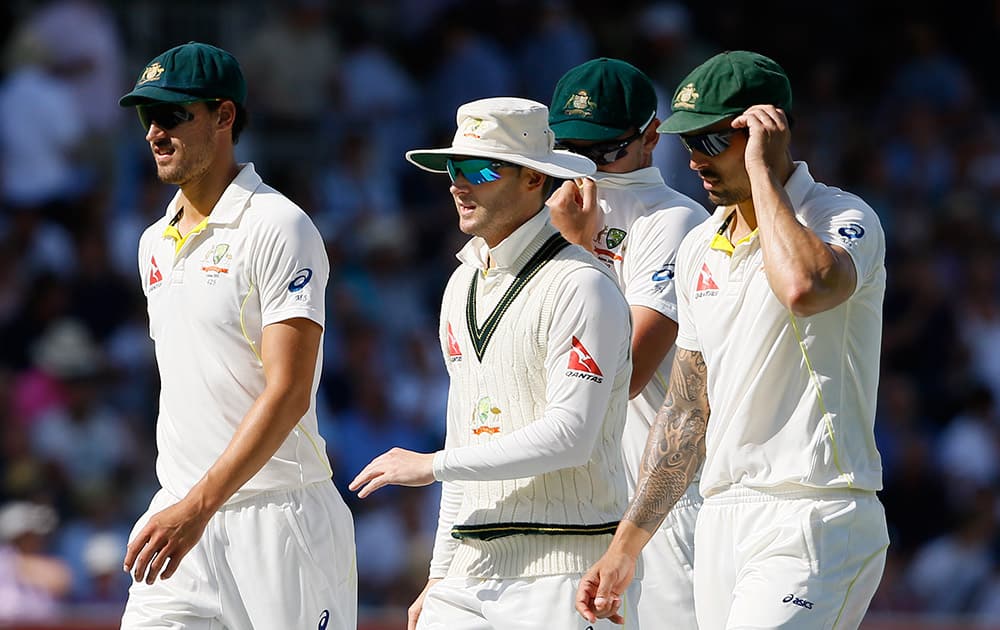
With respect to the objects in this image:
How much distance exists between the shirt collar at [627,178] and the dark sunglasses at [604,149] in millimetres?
59

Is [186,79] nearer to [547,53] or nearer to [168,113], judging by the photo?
[168,113]

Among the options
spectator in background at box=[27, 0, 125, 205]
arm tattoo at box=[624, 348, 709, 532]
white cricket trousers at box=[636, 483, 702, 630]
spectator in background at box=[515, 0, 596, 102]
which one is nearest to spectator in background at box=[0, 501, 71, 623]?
spectator in background at box=[27, 0, 125, 205]

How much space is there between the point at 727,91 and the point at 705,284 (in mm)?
570

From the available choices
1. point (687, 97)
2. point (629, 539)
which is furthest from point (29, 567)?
point (687, 97)

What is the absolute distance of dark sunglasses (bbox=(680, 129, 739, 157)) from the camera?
5027mm

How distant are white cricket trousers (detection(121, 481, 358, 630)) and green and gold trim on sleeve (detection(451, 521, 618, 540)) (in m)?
0.54

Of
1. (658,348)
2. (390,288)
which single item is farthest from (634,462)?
(390,288)

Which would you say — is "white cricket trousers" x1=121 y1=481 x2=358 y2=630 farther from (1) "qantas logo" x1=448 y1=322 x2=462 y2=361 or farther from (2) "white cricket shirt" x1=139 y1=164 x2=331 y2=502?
(1) "qantas logo" x1=448 y1=322 x2=462 y2=361

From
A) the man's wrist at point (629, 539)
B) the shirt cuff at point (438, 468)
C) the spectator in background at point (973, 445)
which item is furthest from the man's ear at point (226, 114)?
the spectator in background at point (973, 445)

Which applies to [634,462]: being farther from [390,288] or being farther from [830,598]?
[390,288]

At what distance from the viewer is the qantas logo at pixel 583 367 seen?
5.04 meters

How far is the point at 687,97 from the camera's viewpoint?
16.9ft

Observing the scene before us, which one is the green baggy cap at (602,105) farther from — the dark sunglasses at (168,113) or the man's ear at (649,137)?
the dark sunglasses at (168,113)

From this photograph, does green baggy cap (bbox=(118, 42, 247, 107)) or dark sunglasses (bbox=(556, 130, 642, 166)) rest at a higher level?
green baggy cap (bbox=(118, 42, 247, 107))
